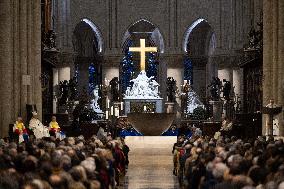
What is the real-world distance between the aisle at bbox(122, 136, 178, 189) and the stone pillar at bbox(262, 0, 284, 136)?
424 cm

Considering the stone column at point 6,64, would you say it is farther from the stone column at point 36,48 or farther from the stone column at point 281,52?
the stone column at point 281,52

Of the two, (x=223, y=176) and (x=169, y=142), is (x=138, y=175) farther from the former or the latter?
(x=223, y=176)

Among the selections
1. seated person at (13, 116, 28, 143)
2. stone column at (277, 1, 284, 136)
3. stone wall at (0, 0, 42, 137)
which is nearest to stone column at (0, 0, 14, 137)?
stone wall at (0, 0, 42, 137)

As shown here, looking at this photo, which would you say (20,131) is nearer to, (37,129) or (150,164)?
(37,129)

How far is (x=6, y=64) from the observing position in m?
28.2

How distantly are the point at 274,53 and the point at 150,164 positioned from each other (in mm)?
6932

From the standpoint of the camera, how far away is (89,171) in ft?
40.8

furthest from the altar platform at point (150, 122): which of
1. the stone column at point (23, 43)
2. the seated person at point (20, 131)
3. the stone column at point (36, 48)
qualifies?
the seated person at point (20, 131)

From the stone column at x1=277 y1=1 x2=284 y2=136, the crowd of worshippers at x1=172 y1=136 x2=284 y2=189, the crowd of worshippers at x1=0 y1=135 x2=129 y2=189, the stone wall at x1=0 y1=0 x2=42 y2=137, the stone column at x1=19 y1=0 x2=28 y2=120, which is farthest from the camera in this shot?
the stone column at x1=19 y1=0 x2=28 y2=120

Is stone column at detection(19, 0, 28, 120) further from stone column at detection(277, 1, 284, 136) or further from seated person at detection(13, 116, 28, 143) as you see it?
stone column at detection(277, 1, 284, 136)

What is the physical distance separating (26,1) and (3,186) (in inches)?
865

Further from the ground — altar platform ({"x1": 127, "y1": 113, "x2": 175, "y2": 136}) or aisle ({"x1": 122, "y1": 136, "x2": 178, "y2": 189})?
altar platform ({"x1": 127, "y1": 113, "x2": 175, "y2": 136})

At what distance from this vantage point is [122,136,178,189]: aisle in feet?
67.5

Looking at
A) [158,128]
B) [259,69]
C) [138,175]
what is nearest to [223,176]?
[138,175]
